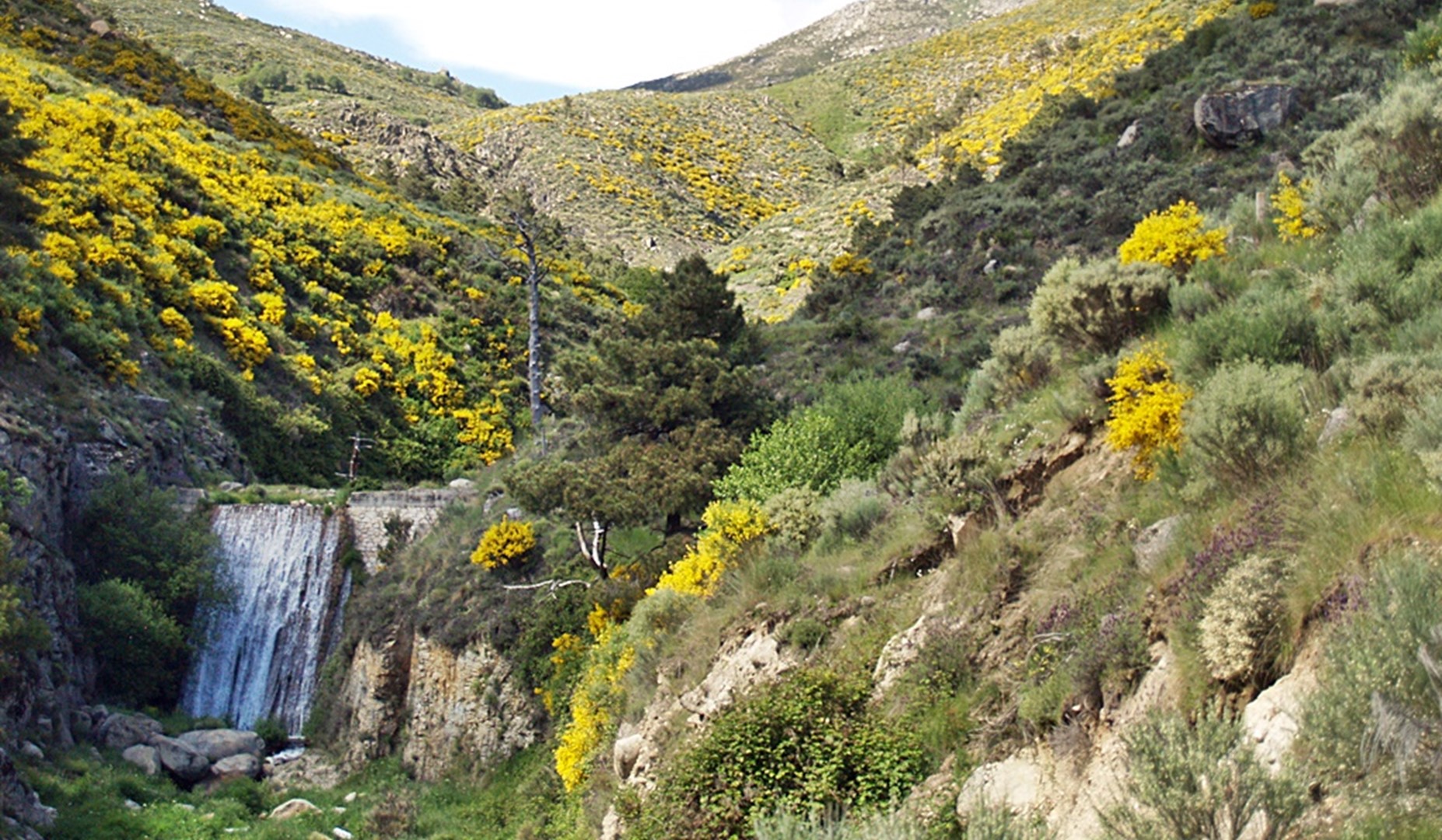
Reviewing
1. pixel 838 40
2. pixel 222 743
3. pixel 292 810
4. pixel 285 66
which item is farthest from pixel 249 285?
pixel 838 40

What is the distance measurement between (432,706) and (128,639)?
21.7ft

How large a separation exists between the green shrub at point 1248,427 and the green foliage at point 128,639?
66.6 ft

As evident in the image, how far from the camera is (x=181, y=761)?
58.2 feet

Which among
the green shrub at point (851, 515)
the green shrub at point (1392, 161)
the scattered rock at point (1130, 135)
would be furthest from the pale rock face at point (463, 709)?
the scattered rock at point (1130, 135)

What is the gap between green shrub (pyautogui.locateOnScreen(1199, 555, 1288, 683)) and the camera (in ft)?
14.1

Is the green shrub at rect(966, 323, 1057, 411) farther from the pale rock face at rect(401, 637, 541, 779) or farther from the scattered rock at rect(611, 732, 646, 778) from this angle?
the pale rock face at rect(401, 637, 541, 779)

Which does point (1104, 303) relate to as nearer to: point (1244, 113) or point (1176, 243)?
point (1176, 243)

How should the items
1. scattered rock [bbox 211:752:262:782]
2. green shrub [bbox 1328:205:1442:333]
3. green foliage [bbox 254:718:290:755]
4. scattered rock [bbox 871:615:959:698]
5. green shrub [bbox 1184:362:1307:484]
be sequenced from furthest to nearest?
green foliage [bbox 254:718:290:755] < scattered rock [bbox 211:752:262:782] < scattered rock [bbox 871:615:959:698] < green shrub [bbox 1328:205:1442:333] < green shrub [bbox 1184:362:1307:484]

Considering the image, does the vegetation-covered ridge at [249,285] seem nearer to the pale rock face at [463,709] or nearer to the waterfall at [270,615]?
the waterfall at [270,615]

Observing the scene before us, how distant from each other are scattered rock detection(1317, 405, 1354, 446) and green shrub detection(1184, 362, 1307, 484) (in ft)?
0.35

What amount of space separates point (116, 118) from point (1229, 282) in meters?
37.1

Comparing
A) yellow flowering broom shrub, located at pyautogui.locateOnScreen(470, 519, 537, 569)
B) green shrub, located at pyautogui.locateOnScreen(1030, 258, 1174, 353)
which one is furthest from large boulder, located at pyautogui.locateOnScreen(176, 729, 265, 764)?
green shrub, located at pyautogui.locateOnScreen(1030, 258, 1174, 353)

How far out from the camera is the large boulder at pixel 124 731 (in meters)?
17.5

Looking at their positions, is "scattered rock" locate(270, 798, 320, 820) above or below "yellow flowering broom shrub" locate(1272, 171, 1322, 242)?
below
